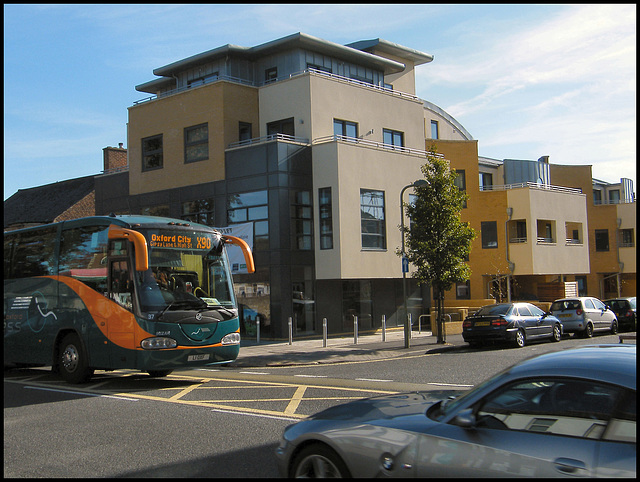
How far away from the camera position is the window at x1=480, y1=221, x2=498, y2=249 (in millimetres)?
38688

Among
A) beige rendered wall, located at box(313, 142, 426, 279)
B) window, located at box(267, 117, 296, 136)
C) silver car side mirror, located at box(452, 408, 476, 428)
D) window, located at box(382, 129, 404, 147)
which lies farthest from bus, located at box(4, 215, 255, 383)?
window, located at box(382, 129, 404, 147)

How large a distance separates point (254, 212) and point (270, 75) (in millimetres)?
8068

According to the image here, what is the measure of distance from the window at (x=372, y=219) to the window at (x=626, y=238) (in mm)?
28443

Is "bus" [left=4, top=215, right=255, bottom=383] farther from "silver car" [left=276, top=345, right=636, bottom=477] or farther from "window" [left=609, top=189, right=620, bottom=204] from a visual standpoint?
"window" [left=609, top=189, right=620, bottom=204]

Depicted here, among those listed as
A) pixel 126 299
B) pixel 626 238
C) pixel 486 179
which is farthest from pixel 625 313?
pixel 126 299

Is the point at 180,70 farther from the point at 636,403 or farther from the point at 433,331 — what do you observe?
the point at 636,403

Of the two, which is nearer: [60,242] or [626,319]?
[60,242]

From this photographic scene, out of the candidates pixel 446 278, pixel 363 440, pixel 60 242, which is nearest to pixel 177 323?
pixel 60 242

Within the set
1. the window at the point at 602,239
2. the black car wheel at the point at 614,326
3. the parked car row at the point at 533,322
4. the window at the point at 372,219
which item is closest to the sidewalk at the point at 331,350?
the parked car row at the point at 533,322

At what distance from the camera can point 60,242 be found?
1426cm

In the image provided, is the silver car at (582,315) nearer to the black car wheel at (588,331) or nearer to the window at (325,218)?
the black car wheel at (588,331)

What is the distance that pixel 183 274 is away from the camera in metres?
13.2

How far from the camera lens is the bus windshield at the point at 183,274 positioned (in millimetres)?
12672

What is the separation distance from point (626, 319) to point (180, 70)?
24536 mm
